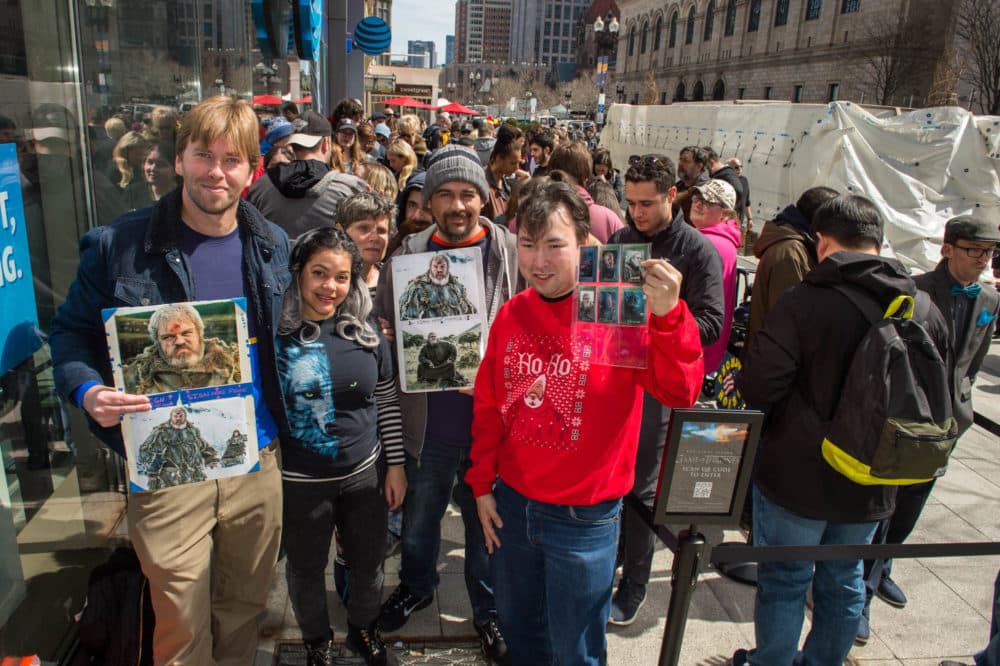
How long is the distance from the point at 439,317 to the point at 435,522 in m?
1.01

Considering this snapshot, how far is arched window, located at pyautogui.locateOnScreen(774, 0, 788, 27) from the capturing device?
50.5 m

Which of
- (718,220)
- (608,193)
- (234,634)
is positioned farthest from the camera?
(608,193)

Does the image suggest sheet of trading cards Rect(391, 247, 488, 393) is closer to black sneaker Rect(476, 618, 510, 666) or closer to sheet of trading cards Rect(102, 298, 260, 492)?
sheet of trading cards Rect(102, 298, 260, 492)

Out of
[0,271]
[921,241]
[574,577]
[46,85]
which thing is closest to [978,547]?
[574,577]

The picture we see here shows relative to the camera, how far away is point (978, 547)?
2398 mm

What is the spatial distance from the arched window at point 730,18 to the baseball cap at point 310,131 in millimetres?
60208

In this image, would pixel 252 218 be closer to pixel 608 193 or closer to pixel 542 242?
pixel 542 242

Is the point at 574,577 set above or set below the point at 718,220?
below

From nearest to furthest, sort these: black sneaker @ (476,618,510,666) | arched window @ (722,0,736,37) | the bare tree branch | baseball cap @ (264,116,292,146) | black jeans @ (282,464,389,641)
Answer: black jeans @ (282,464,389,641), black sneaker @ (476,618,510,666), baseball cap @ (264,116,292,146), the bare tree branch, arched window @ (722,0,736,37)

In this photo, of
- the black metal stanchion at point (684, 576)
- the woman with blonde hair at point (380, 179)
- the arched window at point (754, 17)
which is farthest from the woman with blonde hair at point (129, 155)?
the arched window at point (754, 17)

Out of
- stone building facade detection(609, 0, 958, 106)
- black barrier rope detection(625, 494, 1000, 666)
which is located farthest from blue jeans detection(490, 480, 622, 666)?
stone building facade detection(609, 0, 958, 106)

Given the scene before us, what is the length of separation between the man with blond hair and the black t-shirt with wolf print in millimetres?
84

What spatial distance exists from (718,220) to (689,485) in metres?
2.97

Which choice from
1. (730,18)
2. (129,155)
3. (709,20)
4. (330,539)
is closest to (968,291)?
(330,539)
